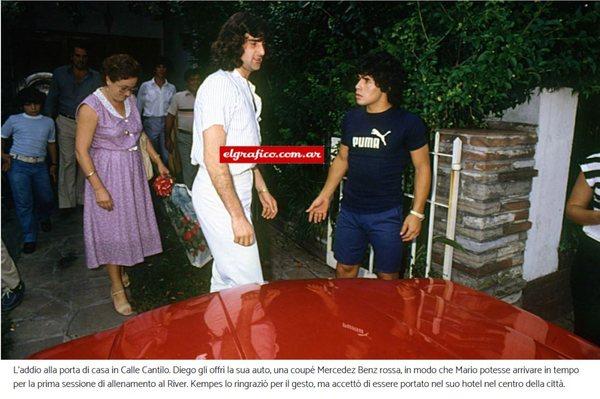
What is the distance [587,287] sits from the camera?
97.2 inches

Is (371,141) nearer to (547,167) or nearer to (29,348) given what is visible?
(547,167)

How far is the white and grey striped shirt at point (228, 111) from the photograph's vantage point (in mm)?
2217

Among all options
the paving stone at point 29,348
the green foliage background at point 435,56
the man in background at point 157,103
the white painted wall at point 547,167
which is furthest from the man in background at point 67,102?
the white painted wall at point 547,167

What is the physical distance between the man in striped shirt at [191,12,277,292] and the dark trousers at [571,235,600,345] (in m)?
1.82

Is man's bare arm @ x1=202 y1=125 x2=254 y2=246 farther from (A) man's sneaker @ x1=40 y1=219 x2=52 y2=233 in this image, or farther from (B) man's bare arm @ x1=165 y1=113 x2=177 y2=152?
(B) man's bare arm @ x1=165 y1=113 x2=177 y2=152

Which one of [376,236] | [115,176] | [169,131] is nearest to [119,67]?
[115,176]

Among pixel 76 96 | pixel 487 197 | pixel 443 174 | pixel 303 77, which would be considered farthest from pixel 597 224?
pixel 76 96

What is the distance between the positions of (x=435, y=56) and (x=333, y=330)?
2.62 m

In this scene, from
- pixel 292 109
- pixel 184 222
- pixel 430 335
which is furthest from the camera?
pixel 292 109

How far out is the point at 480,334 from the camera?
150 centimetres

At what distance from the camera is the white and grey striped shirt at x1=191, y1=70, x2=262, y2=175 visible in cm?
222

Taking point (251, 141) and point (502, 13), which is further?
point (502, 13)

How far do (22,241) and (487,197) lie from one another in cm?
492

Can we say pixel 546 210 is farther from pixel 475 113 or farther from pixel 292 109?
pixel 292 109
